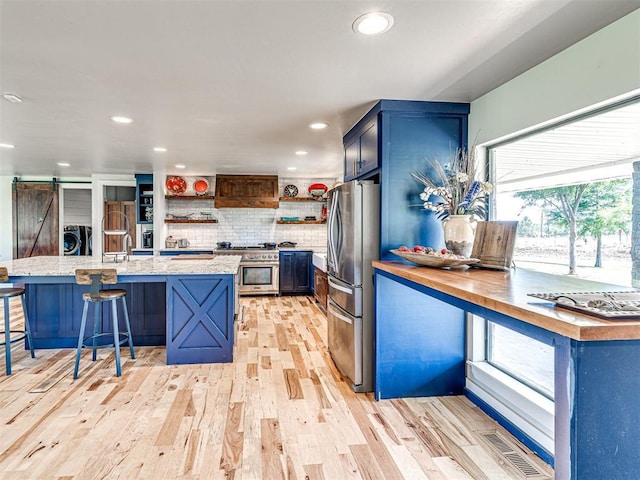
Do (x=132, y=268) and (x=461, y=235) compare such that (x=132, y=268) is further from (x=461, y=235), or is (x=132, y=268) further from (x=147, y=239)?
(x=147, y=239)

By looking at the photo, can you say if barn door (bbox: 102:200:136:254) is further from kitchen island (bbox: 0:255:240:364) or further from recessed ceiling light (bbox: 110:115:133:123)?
recessed ceiling light (bbox: 110:115:133:123)

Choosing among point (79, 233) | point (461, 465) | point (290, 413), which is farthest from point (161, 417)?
point (79, 233)

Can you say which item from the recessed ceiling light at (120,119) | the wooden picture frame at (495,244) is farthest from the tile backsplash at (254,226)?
the wooden picture frame at (495,244)

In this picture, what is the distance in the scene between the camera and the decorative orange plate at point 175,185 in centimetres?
679

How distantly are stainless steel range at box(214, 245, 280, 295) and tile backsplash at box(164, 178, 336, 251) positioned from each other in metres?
0.61

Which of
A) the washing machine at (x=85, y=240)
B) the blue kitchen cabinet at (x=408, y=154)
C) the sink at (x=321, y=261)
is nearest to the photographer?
the blue kitchen cabinet at (x=408, y=154)

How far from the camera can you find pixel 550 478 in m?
1.87

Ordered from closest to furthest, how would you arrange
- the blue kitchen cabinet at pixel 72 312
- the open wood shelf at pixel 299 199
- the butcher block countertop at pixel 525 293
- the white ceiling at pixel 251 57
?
1. the butcher block countertop at pixel 525 293
2. the white ceiling at pixel 251 57
3. the blue kitchen cabinet at pixel 72 312
4. the open wood shelf at pixel 299 199

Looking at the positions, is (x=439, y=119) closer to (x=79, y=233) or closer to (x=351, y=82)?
(x=351, y=82)

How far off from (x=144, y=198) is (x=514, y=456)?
658 centimetres

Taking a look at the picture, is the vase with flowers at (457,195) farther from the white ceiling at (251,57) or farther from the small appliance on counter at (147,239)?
the small appliance on counter at (147,239)

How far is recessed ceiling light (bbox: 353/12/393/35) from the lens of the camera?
1692mm

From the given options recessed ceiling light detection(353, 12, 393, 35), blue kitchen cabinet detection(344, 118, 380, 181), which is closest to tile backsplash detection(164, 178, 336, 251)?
blue kitchen cabinet detection(344, 118, 380, 181)

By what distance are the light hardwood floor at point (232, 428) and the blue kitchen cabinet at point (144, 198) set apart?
12.1 feet
